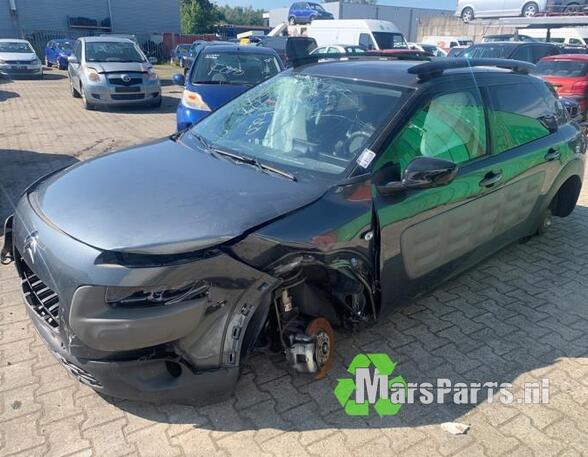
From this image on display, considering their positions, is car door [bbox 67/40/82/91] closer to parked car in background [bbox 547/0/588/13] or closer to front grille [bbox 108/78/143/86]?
front grille [bbox 108/78/143/86]

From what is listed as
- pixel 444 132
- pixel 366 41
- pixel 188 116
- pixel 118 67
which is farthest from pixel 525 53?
pixel 444 132

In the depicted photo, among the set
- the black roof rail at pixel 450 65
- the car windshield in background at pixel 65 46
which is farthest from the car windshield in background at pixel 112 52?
the car windshield in background at pixel 65 46

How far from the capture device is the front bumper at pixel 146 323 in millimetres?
2125

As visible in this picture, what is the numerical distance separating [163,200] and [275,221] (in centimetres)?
60

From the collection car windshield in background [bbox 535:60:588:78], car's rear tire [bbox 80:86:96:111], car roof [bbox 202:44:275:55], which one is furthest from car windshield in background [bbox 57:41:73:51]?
car windshield in background [bbox 535:60:588:78]

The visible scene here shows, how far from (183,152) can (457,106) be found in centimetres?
188

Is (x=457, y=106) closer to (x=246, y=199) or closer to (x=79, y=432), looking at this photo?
(x=246, y=199)

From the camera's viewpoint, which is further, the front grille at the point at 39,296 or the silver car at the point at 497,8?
the silver car at the point at 497,8

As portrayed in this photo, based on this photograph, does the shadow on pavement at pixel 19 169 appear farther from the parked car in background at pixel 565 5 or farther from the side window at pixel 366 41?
the parked car in background at pixel 565 5

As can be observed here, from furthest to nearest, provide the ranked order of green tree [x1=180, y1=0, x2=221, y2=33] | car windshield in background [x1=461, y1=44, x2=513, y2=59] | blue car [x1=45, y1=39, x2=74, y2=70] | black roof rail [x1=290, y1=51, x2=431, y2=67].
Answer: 1. green tree [x1=180, y1=0, x2=221, y2=33]
2. blue car [x1=45, y1=39, x2=74, y2=70]
3. car windshield in background [x1=461, y1=44, x2=513, y2=59]
4. black roof rail [x1=290, y1=51, x2=431, y2=67]

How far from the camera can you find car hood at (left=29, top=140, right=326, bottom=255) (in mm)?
→ 2242

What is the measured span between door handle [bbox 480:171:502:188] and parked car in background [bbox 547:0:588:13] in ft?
81.0

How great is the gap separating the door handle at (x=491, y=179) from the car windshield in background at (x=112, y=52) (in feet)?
36.7

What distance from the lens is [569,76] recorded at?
10.5m
